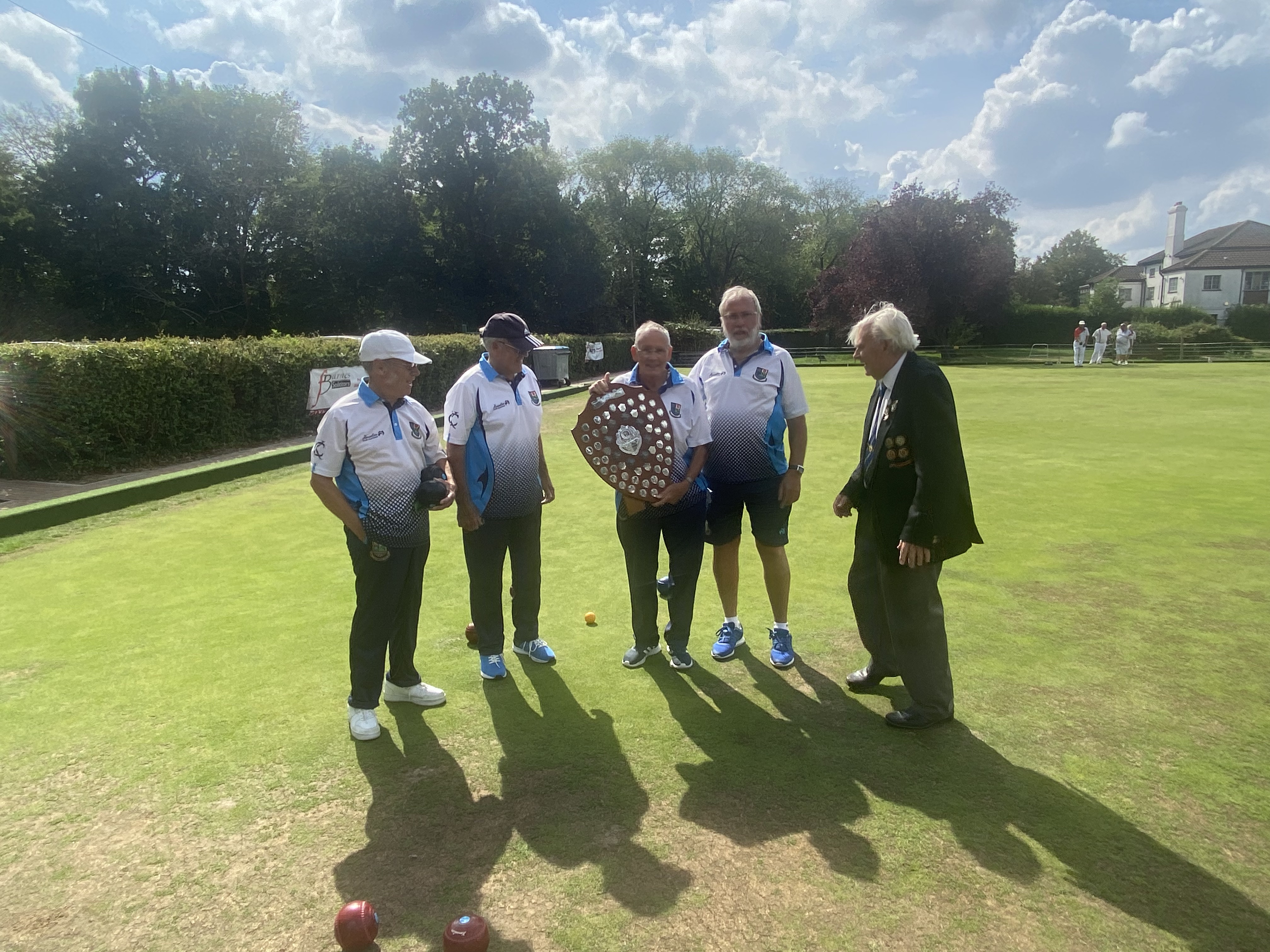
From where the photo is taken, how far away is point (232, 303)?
43.0 meters

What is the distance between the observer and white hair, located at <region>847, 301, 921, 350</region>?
3.55 m

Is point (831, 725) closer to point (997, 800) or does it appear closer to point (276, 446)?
point (997, 800)

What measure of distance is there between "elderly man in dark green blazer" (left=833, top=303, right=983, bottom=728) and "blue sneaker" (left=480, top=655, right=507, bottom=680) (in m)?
1.99

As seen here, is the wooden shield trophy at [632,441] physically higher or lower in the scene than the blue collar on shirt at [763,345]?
lower

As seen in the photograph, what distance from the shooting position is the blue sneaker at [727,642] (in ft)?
14.5

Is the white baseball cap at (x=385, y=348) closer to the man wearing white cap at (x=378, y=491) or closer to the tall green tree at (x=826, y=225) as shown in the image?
the man wearing white cap at (x=378, y=491)

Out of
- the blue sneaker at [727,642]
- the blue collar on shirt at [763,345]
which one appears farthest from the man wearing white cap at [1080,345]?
the blue sneaker at [727,642]

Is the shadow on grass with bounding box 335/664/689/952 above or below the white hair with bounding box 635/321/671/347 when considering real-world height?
below

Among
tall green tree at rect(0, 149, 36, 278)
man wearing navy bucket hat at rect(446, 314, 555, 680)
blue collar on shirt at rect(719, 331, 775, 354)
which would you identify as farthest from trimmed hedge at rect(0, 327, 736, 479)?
tall green tree at rect(0, 149, 36, 278)

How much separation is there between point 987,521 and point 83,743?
6868 mm

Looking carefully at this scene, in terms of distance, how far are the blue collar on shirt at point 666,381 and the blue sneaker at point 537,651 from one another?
157cm

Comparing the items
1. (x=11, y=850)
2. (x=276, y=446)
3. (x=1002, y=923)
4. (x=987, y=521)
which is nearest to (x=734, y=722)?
(x=1002, y=923)

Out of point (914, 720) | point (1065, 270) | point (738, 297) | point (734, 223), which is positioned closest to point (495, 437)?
point (738, 297)

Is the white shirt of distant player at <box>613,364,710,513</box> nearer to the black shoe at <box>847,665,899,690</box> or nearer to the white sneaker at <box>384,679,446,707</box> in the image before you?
the black shoe at <box>847,665,899,690</box>
